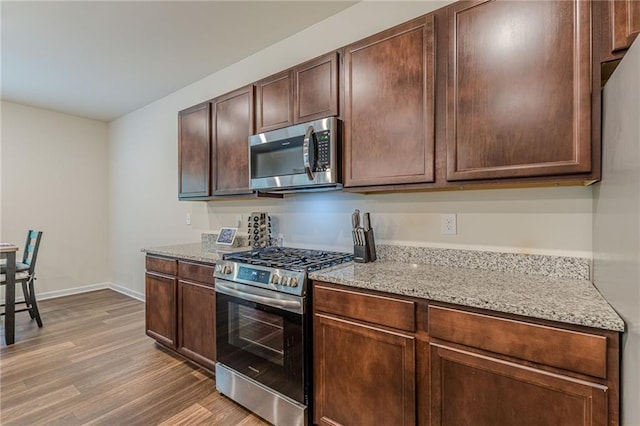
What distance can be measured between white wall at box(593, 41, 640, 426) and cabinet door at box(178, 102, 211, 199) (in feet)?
8.52

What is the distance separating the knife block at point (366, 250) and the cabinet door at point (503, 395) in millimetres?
737

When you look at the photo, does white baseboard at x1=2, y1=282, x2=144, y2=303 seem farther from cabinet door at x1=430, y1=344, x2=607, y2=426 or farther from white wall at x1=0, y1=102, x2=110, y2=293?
cabinet door at x1=430, y1=344, x2=607, y2=426

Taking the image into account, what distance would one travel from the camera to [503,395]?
45.3 inches

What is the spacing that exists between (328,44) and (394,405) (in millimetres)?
2374

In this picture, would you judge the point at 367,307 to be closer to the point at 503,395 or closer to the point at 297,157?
→ the point at 503,395

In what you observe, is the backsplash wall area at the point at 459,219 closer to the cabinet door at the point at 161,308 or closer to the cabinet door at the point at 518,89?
the cabinet door at the point at 518,89

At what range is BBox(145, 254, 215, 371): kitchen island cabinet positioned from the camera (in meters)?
2.27

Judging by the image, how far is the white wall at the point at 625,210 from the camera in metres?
0.87

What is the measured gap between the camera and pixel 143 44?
2680 mm

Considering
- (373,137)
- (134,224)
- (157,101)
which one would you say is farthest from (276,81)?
(134,224)

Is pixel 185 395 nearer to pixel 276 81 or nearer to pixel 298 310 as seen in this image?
pixel 298 310

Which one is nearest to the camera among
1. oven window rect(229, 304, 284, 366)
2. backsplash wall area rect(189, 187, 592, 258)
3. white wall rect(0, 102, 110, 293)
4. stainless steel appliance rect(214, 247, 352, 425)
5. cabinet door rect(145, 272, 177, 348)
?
backsplash wall area rect(189, 187, 592, 258)

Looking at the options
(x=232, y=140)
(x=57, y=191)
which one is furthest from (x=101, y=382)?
(x=57, y=191)

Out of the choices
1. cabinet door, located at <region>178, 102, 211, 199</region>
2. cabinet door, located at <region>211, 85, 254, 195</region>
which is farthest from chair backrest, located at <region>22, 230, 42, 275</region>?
cabinet door, located at <region>211, 85, 254, 195</region>
